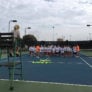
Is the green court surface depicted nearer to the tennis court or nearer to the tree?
the tennis court

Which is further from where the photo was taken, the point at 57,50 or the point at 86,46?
the point at 86,46

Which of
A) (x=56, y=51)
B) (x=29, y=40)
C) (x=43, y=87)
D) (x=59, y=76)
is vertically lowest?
(x=59, y=76)

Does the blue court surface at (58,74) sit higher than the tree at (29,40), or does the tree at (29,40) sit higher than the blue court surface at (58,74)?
the tree at (29,40)

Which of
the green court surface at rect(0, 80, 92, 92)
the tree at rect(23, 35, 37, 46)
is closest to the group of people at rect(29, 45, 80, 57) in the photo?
the tree at rect(23, 35, 37, 46)

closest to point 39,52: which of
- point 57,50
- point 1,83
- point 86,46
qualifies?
point 57,50

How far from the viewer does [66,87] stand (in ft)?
36.6

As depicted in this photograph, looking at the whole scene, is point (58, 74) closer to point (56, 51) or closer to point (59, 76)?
point (59, 76)

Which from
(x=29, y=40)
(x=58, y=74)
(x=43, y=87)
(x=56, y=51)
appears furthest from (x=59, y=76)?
(x=29, y=40)

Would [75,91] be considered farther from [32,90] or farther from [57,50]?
[57,50]

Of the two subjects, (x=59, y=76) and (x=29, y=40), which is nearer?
(x=59, y=76)

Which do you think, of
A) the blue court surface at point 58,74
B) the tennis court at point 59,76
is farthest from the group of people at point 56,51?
the tennis court at point 59,76

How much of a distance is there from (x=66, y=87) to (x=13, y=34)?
2.49 meters

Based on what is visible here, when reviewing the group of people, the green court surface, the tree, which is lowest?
the green court surface

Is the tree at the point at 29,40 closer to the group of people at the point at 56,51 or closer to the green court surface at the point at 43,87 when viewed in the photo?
the group of people at the point at 56,51
